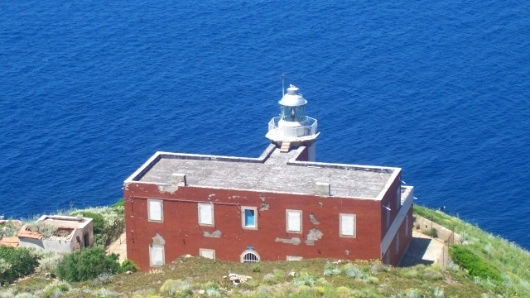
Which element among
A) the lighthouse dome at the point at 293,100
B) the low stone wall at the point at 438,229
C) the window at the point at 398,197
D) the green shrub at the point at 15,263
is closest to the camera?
the green shrub at the point at 15,263

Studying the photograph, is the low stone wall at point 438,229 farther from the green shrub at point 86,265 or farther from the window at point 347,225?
the green shrub at point 86,265

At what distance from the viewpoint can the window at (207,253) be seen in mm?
58062

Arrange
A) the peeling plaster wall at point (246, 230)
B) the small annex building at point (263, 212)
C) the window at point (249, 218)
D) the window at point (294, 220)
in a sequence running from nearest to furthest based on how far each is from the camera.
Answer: the peeling plaster wall at point (246, 230) → the small annex building at point (263, 212) → the window at point (294, 220) → the window at point (249, 218)

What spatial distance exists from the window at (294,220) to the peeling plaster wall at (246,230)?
0.68 ft

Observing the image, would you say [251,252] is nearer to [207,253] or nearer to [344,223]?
[207,253]

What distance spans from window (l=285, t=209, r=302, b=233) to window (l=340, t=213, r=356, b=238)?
223 centimetres

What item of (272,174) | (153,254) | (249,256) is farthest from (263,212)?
(153,254)

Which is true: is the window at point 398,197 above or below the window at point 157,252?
above

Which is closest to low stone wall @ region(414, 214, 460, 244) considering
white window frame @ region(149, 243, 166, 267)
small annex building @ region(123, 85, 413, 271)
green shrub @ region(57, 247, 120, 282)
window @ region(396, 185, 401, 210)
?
small annex building @ region(123, 85, 413, 271)

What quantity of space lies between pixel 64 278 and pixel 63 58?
69.9 meters

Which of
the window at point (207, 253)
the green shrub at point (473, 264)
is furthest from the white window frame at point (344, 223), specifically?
the green shrub at point (473, 264)

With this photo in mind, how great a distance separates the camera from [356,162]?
312 ft

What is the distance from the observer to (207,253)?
58125 mm

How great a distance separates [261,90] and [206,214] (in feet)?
179
